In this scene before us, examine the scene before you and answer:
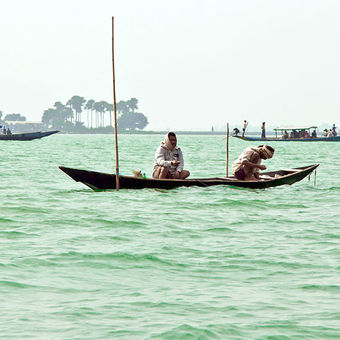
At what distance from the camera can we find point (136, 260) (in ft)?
23.0

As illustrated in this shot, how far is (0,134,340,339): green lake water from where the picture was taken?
4.71 metres

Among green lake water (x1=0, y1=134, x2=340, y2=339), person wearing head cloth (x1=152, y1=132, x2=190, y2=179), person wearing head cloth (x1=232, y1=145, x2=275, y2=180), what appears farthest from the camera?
person wearing head cloth (x1=232, y1=145, x2=275, y2=180)

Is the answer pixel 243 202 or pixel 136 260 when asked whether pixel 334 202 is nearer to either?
pixel 243 202

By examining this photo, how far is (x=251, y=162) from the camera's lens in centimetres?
1368

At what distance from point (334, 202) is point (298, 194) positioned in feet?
4.78

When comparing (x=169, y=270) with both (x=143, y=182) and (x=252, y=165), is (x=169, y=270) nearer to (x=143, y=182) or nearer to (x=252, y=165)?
(x=143, y=182)

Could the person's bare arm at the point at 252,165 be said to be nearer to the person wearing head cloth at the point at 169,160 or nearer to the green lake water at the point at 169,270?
the person wearing head cloth at the point at 169,160

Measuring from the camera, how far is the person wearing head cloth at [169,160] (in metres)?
13.0

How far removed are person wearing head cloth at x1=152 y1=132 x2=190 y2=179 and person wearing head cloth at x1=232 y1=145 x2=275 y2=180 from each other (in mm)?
1139

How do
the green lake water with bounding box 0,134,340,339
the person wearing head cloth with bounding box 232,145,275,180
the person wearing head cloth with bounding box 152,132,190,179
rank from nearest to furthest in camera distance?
the green lake water with bounding box 0,134,340,339
the person wearing head cloth with bounding box 152,132,190,179
the person wearing head cloth with bounding box 232,145,275,180

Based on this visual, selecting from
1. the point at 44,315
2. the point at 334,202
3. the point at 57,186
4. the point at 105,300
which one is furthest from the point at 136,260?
the point at 57,186

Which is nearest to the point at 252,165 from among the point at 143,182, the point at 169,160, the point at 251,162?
the point at 251,162

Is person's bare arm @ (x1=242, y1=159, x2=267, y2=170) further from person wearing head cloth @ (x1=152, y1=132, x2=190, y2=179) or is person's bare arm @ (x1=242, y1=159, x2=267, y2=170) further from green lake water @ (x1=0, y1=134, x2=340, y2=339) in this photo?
green lake water @ (x1=0, y1=134, x2=340, y2=339)

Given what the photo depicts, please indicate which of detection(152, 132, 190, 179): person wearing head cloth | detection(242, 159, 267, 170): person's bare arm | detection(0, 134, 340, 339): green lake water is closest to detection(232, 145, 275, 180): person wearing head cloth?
detection(242, 159, 267, 170): person's bare arm
